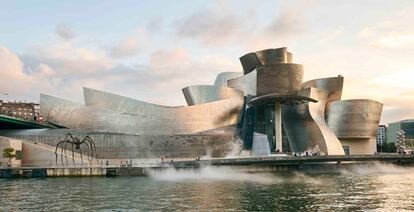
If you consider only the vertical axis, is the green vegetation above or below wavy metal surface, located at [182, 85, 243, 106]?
below

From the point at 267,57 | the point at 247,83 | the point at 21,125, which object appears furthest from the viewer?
the point at 267,57

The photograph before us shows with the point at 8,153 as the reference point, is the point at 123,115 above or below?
above

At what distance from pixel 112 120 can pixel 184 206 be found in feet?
122

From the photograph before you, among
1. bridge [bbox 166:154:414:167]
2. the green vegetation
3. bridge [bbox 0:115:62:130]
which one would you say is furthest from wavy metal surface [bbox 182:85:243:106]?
the green vegetation

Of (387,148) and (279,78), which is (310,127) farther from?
(387,148)

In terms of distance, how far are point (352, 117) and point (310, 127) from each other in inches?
342

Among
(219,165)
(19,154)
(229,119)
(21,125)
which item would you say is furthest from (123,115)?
(219,165)

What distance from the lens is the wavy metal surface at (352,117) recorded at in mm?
68438

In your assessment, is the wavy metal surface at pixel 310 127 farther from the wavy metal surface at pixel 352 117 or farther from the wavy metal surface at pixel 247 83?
the wavy metal surface at pixel 247 83

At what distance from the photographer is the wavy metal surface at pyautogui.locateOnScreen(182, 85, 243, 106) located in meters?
64.4

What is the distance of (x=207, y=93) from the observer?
65312 millimetres

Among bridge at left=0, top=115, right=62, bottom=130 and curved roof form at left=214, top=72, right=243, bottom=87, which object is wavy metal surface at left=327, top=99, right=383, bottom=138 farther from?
bridge at left=0, top=115, right=62, bottom=130

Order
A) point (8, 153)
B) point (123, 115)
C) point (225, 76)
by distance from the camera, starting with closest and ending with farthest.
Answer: point (8, 153)
point (123, 115)
point (225, 76)

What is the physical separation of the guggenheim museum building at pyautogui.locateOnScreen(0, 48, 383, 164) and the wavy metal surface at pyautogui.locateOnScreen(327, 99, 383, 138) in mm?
139
